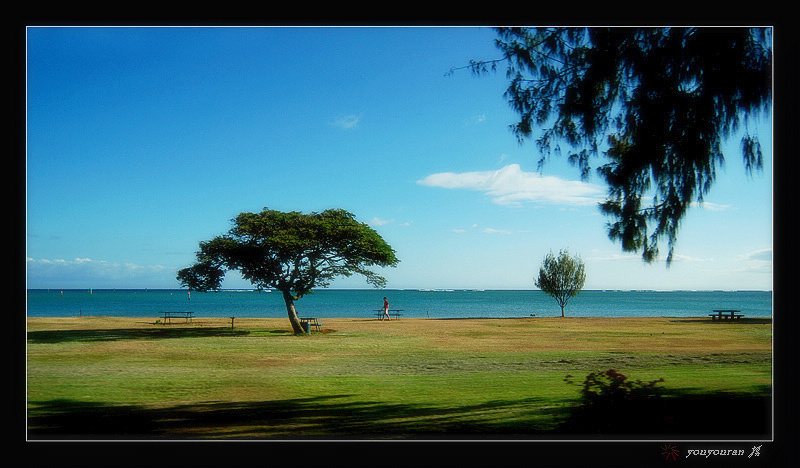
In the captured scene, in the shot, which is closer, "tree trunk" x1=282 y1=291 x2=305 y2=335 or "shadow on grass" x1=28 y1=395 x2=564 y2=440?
"shadow on grass" x1=28 y1=395 x2=564 y2=440

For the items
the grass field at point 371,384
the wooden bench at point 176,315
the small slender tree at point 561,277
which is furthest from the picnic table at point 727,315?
the wooden bench at point 176,315

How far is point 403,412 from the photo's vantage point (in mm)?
4352

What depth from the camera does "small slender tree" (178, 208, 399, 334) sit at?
8461 mm

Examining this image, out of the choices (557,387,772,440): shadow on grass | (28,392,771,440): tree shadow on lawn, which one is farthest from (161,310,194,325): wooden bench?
(557,387,772,440): shadow on grass

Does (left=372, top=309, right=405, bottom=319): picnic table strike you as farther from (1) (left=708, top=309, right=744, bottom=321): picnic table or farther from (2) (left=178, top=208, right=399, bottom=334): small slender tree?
(1) (left=708, top=309, right=744, bottom=321): picnic table

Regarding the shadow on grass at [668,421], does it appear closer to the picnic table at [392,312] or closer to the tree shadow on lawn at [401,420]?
the tree shadow on lawn at [401,420]

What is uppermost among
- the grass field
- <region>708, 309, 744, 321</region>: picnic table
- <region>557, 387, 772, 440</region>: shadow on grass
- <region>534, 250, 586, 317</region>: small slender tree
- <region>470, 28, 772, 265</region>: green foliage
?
<region>470, 28, 772, 265</region>: green foliage

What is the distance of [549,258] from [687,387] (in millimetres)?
2064

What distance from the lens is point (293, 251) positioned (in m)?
9.16

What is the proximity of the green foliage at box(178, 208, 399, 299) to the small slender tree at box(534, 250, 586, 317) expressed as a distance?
9.61 feet

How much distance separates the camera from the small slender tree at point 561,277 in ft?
21.0

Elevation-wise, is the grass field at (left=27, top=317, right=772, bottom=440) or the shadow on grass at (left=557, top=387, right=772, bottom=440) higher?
the shadow on grass at (left=557, top=387, right=772, bottom=440)
